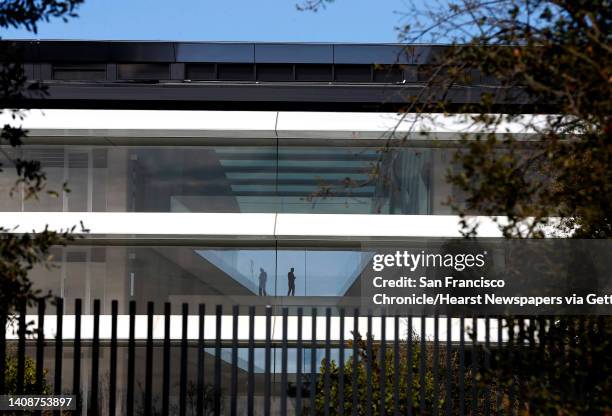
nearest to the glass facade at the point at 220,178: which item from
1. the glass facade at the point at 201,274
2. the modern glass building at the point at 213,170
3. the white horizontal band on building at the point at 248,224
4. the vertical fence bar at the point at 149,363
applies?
the modern glass building at the point at 213,170

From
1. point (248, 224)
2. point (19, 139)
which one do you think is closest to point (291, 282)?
point (248, 224)

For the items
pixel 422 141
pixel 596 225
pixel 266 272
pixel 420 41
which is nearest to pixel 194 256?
pixel 266 272

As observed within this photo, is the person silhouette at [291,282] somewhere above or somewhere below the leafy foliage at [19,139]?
below

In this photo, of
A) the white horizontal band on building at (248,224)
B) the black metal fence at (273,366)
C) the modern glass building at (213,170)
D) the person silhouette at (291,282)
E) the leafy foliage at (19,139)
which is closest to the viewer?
the leafy foliage at (19,139)

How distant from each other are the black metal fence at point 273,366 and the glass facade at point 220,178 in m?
2.91

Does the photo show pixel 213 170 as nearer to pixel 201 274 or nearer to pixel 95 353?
pixel 201 274

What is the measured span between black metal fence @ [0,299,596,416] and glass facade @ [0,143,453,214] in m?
2.91

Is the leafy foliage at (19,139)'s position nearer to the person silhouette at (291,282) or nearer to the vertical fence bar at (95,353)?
the vertical fence bar at (95,353)

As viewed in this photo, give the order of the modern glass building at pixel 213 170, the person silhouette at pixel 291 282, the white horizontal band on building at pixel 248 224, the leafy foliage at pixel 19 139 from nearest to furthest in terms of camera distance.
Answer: the leafy foliage at pixel 19 139
the person silhouette at pixel 291 282
the modern glass building at pixel 213 170
the white horizontal band on building at pixel 248 224

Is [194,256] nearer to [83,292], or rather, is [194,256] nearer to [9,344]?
[83,292]

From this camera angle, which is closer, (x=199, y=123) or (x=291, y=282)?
(x=291, y=282)

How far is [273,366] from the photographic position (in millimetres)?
21250

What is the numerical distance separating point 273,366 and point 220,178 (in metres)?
5.62

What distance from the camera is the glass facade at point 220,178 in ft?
79.2
